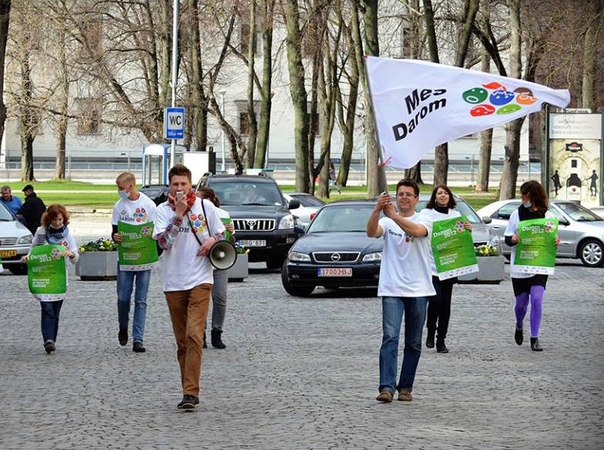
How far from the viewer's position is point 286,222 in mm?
27719

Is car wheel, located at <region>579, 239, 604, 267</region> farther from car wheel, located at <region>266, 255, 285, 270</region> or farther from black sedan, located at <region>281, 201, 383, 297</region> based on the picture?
black sedan, located at <region>281, 201, 383, 297</region>

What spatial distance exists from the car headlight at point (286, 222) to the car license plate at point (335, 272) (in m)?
5.95

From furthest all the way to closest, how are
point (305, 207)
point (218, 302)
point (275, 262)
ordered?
point (305, 207)
point (275, 262)
point (218, 302)

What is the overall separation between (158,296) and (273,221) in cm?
602

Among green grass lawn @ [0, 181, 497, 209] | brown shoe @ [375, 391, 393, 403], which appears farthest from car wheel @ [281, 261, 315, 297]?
green grass lawn @ [0, 181, 497, 209]

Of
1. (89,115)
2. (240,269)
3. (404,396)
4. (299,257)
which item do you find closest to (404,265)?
(404,396)

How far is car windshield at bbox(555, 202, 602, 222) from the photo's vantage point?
3131 cm

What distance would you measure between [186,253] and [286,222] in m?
16.4

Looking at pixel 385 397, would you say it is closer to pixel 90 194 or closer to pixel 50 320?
pixel 50 320

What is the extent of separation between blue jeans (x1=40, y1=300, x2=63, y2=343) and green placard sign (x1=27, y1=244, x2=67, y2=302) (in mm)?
81

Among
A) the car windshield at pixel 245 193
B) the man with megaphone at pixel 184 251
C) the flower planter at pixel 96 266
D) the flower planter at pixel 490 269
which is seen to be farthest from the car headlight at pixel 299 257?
the man with megaphone at pixel 184 251

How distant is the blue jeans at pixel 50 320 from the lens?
48.4ft

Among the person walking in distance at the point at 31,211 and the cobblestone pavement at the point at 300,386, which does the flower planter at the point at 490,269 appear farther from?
the person walking in distance at the point at 31,211

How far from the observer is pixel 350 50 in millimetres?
59656
